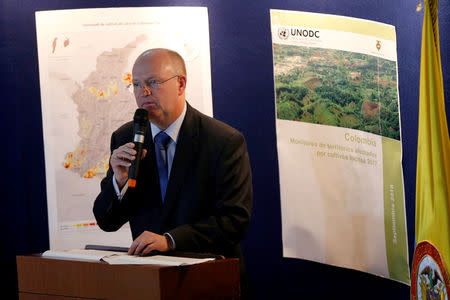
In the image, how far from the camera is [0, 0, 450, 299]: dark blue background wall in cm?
400

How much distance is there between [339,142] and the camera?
159 inches

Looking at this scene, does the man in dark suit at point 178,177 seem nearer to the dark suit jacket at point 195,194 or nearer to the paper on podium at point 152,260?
the dark suit jacket at point 195,194

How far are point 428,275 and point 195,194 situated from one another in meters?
1.46

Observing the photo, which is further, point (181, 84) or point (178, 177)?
point (181, 84)

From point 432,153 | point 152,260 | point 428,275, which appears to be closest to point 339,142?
point 432,153

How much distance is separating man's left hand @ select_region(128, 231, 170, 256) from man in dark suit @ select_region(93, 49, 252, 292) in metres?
0.20

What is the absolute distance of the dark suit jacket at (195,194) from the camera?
97.7 inches

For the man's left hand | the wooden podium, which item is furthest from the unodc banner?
the wooden podium

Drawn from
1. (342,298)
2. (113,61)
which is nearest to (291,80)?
(113,61)

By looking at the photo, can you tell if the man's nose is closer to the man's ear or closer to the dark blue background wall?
the man's ear

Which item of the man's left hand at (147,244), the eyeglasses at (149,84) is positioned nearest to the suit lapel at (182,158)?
the eyeglasses at (149,84)

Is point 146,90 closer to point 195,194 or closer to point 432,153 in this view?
point 195,194

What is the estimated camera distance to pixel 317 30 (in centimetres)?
407

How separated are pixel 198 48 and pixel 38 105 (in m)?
1.15
